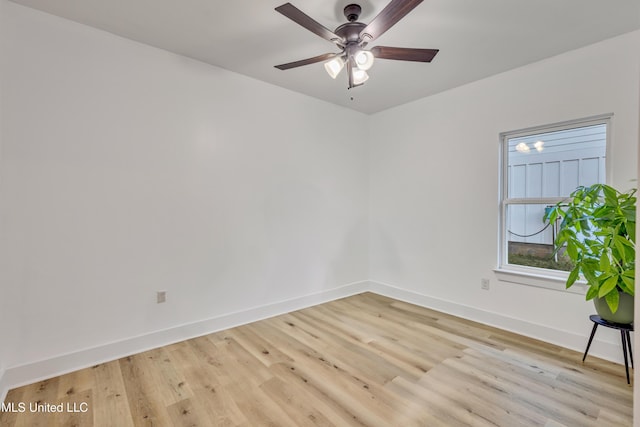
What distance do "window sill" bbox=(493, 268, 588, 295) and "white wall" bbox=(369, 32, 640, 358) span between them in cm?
6

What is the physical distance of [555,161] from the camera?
9.14ft

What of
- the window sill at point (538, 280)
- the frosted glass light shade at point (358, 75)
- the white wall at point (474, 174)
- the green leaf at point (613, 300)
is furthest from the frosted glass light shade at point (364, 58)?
the window sill at point (538, 280)

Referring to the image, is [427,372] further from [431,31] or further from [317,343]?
[431,31]

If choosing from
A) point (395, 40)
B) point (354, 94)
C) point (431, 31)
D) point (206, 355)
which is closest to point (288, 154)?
point (354, 94)

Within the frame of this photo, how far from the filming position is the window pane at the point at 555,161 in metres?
2.56

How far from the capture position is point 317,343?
8.82 ft

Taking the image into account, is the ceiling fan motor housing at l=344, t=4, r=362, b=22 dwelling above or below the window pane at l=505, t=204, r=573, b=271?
above

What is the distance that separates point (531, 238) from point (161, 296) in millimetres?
3559

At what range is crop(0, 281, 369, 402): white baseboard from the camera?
6.73 feet

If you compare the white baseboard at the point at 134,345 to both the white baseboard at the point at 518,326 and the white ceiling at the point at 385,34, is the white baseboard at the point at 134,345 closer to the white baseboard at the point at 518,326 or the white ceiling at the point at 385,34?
the white baseboard at the point at 518,326

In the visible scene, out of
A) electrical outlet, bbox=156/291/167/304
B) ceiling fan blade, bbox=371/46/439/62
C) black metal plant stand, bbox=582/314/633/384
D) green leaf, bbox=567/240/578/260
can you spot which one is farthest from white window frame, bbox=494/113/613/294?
electrical outlet, bbox=156/291/167/304

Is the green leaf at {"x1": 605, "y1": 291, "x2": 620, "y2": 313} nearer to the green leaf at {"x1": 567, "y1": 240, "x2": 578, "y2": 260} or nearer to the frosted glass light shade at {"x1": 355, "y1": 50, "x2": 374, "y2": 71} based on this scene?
the green leaf at {"x1": 567, "y1": 240, "x2": 578, "y2": 260}

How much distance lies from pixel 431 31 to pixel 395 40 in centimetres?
27

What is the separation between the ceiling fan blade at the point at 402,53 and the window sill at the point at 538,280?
222 cm
